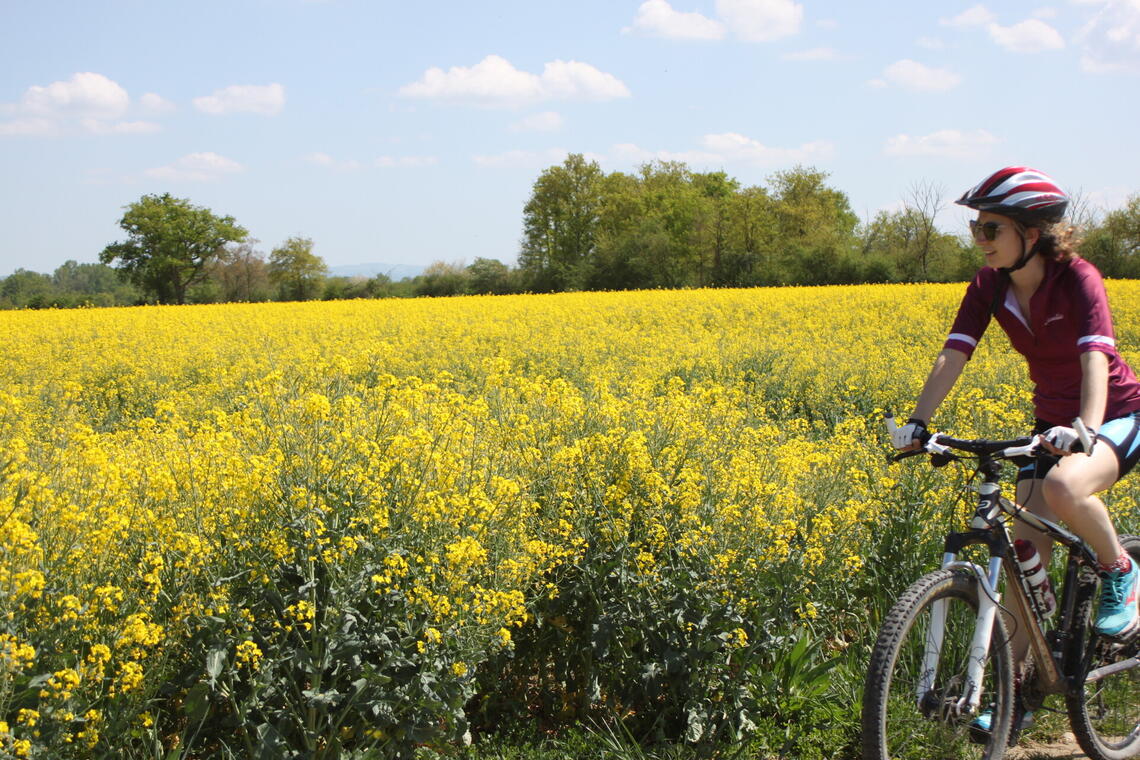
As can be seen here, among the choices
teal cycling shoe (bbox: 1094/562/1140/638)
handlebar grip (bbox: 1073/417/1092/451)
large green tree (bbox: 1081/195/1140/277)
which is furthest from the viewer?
large green tree (bbox: 1081/195/1140/277)

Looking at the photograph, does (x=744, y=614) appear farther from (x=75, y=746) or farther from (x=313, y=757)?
(x=75, y=746)

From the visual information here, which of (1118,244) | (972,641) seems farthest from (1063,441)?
(1118,244)

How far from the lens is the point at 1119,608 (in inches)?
133

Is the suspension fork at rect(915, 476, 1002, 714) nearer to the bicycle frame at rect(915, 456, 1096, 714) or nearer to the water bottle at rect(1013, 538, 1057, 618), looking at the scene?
the bicycle frame at rect(915, 456, 1096, 714)

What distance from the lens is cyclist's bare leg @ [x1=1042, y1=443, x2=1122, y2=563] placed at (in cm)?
304

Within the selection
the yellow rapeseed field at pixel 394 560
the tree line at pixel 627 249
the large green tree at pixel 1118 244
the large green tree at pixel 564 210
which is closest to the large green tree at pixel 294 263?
the tree line at pixel 627 249

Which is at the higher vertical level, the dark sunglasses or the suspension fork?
the dark sunglasses

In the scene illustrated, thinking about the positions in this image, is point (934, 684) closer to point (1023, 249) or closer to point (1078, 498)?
point (1078, 498)

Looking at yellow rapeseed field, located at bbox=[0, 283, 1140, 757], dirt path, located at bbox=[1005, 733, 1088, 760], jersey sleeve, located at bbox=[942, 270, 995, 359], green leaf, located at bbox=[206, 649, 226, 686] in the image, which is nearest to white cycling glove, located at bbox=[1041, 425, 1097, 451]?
jersey sleeve, located at bbox=[942, 270, 995, 359]

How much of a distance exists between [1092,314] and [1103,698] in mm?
1788

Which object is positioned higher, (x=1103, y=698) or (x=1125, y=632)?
(x=1125, y=632)

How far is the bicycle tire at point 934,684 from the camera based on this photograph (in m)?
2.86

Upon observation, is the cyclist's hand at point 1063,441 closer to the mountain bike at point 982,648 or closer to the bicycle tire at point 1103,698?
the mountain bike at point 982,648

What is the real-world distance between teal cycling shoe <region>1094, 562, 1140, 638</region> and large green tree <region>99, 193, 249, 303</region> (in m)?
73.0
